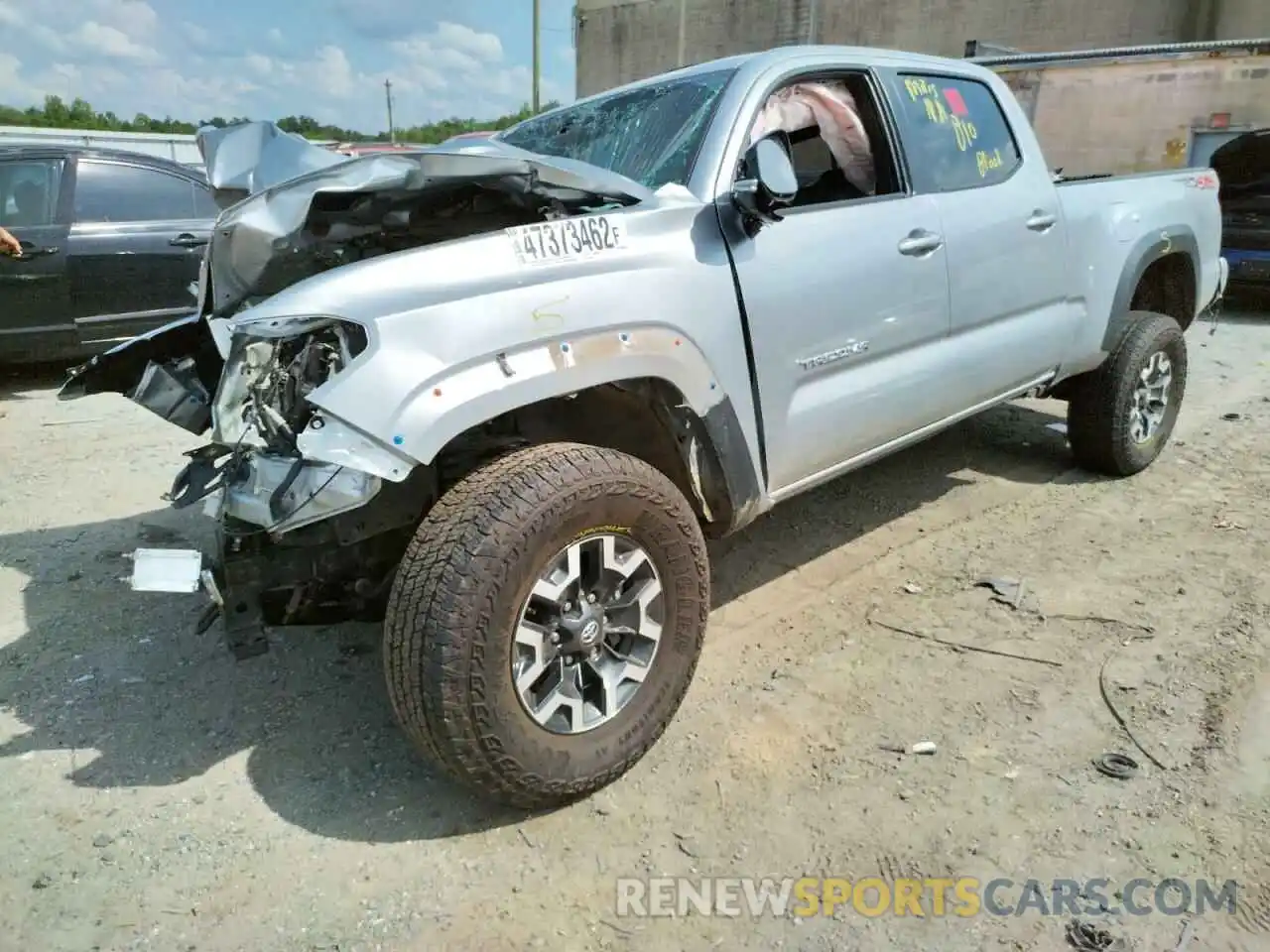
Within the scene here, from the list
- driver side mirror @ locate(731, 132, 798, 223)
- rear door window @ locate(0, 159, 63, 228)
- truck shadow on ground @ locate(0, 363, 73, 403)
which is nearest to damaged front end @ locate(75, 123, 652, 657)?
driver side mirror @ locate(731, 132, 798, 223)

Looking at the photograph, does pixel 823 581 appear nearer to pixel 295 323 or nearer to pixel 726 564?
pixel 726 564

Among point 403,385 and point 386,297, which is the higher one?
point 386,297

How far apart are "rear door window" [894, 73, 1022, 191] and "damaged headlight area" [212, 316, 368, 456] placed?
2299 mm

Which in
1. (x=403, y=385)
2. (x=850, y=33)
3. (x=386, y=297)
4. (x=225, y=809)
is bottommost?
(x=225, y=809)

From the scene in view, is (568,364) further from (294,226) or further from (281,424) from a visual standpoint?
(294,226)

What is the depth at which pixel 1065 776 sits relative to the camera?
2.68 m

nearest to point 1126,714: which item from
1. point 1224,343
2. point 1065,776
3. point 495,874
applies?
point 1065,776

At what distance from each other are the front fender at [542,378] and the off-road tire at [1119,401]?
108 inches

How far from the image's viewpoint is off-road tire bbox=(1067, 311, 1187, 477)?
4.70 metres

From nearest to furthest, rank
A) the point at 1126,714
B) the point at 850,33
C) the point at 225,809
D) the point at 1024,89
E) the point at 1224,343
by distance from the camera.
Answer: the point at 225,809
the point at 1126,714
the point at 1224,343
the point at 1024,89
the point at 850,33

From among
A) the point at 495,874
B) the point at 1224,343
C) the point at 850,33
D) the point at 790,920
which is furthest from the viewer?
the point at 850,33

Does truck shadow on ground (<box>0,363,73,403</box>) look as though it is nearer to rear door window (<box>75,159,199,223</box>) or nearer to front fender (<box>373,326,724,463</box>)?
rear door window (<box>75,159,199,223</box>)

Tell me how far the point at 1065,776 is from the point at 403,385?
6.70 ft

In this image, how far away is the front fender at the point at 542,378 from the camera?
7.36 feet
